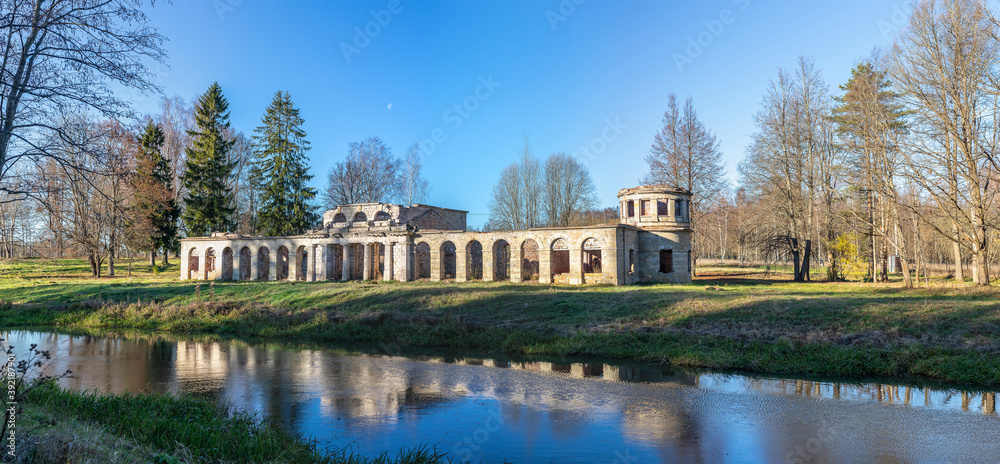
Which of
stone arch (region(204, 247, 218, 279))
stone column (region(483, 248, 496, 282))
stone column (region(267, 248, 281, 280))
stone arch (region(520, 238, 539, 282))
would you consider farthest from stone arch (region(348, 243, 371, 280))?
stone arch (region(520, 238, 539, 282))

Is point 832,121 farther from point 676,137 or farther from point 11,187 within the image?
point 11,187

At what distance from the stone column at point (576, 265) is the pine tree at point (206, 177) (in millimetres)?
28381

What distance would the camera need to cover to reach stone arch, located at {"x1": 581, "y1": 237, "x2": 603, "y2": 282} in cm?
2784

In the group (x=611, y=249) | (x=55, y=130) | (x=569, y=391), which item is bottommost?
(x=569, y=391)

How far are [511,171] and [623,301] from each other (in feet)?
89.3

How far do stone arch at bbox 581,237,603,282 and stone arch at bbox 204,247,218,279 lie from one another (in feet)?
85.2

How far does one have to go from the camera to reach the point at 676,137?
3494 cm

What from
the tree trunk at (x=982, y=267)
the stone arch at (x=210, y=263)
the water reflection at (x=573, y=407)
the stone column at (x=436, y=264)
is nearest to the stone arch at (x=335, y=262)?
the stone column at (x=436, y=264)

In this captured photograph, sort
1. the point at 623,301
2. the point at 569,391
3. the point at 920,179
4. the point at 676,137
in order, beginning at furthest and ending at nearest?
the point at 676,137 < the point at 920,179 < the point at 623,301 < the point at 569,391

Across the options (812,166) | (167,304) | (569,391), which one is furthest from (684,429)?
(812,166)

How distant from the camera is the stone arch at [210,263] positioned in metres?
37.1

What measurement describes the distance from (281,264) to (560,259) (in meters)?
20.4

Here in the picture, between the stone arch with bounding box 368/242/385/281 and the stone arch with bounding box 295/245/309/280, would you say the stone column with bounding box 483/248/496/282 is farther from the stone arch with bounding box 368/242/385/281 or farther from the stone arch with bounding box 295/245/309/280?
the stone arch with bounding box 295/245/309/280

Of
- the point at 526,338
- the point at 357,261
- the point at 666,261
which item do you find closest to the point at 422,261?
the point at 357,261
